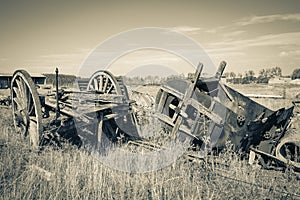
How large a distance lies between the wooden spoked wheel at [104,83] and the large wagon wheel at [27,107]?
2.13 metres

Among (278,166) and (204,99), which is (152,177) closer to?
(204,99)

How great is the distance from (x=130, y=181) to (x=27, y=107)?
2930 mm

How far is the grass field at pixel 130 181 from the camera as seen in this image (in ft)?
10.8

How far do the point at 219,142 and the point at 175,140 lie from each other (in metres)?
1.25

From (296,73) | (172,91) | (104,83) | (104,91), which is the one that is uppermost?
(296,73)

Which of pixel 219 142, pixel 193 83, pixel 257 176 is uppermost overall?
pixel 193 83

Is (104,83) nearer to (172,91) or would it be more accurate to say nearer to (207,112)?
(172,91)

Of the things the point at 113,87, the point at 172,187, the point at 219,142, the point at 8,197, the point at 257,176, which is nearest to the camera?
the point at 8,197

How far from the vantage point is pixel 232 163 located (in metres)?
4.41

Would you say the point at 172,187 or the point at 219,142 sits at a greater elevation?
the point at 219,142

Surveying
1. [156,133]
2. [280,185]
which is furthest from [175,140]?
[280,185]

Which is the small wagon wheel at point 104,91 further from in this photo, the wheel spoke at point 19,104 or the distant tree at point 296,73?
the distant tree at point 296,73

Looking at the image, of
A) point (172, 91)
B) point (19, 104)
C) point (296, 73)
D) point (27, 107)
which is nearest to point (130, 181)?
point (172, 91)

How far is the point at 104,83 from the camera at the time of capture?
7.51 m
